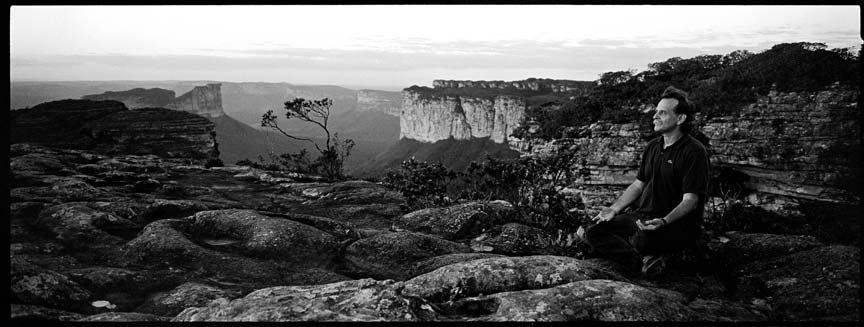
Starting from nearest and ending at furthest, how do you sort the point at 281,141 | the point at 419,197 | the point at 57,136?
the point at 419,197 < the point at 57,136 < the point at 281,141

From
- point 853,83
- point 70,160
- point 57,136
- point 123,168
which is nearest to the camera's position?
point 123,168

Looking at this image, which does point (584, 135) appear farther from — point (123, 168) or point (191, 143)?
point (191, 143)

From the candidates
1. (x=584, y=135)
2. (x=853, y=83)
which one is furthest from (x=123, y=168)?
(x=853, y=83)

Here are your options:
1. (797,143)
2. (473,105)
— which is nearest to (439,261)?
(797,143)

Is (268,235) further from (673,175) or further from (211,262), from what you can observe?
(673,175)

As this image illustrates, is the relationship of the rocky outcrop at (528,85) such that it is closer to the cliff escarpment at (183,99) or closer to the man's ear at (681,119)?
the cliff escarpment at (183,99)

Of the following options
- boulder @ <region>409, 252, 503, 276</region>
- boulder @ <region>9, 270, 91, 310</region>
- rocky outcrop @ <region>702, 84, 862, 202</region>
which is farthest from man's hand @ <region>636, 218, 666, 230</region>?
rocky outcrop @ <region>702, 84, 862, 202</region>

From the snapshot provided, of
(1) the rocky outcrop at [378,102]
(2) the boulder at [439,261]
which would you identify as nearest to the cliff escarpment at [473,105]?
(1) the rocky outcrop at [378,102]
